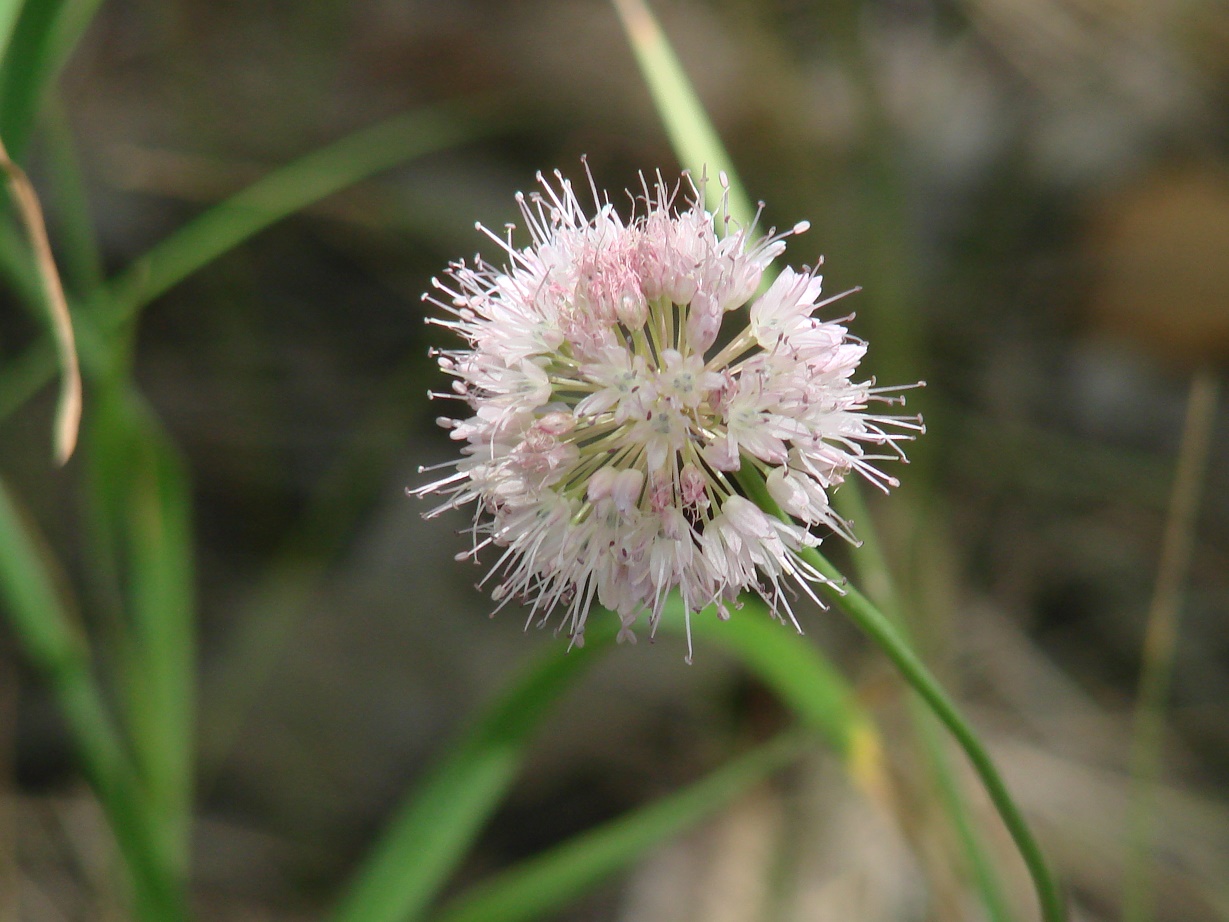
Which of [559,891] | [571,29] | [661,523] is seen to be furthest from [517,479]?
[571,29]

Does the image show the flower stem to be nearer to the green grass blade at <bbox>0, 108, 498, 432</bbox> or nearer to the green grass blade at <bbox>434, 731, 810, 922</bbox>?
the green grass blade at <bbox>434, 731, 810, 922</bbox>

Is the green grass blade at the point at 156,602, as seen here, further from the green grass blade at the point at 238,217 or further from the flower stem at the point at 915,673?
the flower stem at the point at 915,673

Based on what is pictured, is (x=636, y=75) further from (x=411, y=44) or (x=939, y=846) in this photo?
(x=939, y=846)

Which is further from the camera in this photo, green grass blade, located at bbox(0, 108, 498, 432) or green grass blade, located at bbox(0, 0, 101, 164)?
green grass blade, located at bbox(0, 108, 498, 432)

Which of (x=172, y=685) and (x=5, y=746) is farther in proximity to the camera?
(x=5, y=746)

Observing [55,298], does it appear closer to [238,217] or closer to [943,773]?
[238,217]

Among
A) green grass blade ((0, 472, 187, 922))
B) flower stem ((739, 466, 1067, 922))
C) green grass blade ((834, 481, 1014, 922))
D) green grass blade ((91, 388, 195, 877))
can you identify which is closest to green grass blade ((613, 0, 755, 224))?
green grass blade ((834, 481, 1014, 922))

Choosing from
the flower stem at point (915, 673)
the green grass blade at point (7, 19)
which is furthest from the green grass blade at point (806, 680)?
the green grass blade at point (7, 19)
